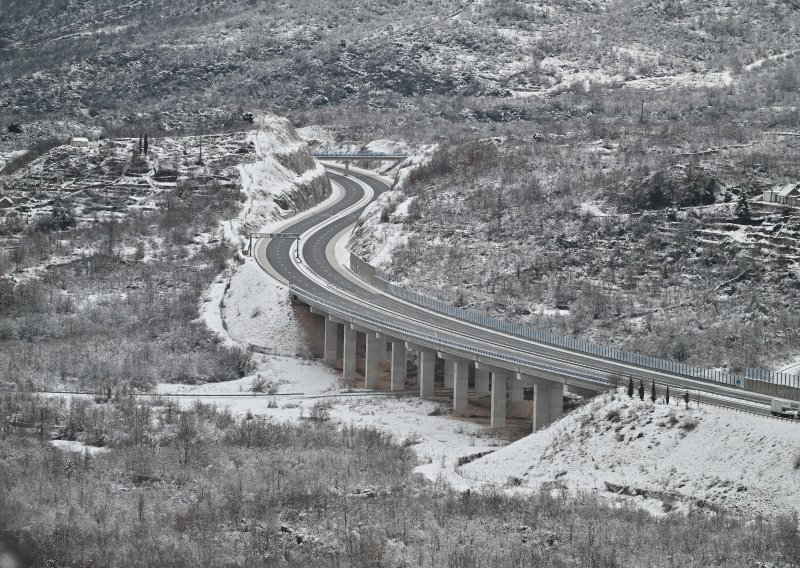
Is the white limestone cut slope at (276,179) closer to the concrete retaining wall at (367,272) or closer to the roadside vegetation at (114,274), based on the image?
the roadside vegetation at (114,274)

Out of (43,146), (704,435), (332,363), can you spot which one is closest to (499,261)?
(332,363)

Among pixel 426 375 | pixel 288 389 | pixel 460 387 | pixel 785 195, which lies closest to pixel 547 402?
pixel 460 387

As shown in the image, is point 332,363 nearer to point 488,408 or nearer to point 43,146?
point 488,408

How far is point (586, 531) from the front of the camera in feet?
158

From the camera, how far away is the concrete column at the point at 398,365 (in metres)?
79.3

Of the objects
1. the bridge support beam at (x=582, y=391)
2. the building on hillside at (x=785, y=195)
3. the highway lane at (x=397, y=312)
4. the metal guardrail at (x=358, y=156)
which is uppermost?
the metal guardrail at (x=358, y=156)

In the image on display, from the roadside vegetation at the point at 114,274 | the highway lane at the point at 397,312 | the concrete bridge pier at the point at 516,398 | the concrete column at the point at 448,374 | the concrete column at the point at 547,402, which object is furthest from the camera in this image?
the roadside vegetation at the point at 114,274

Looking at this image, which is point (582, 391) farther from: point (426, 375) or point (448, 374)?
point (448, 374)

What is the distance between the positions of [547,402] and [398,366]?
1455cm

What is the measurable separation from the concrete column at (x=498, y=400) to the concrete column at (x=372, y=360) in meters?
12.6

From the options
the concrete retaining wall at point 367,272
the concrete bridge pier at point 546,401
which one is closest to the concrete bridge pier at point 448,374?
the concrete bridge pier at point 546,401

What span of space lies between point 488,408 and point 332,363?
15.6m

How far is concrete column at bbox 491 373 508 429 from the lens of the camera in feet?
231

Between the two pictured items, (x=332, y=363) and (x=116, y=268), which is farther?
(x=116, y=268)
